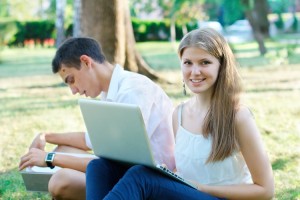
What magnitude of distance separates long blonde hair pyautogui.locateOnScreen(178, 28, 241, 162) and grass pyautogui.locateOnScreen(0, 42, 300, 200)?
43cm

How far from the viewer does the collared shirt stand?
133 inches

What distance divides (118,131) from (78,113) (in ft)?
17.5

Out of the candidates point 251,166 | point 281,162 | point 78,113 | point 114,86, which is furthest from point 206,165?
point 78,113

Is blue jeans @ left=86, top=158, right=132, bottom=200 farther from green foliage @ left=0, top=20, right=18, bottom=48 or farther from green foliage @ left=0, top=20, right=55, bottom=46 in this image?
green foliage @ left=0, top=20, right=55, bottom=46

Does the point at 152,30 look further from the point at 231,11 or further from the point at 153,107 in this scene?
the point at 153,107

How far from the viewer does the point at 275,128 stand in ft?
22.4

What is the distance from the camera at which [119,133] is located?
2957mm

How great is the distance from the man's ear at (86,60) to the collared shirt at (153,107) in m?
0.16

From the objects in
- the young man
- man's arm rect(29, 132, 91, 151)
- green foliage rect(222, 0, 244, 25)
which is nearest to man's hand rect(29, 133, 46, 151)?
man's arm rect(29, 132, 91, 151)

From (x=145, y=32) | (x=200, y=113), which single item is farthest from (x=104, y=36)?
(x=145, y=32)

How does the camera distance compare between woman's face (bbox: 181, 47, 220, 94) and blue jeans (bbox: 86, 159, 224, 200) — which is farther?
woman's face (bbox: 181, 47, 220, 94)

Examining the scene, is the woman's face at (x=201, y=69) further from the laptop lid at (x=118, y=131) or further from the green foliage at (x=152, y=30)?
the green foliage at (x=152, y=30)

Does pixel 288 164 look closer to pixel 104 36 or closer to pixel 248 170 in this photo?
pixel 248 170

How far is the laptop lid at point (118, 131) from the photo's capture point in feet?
9.21
